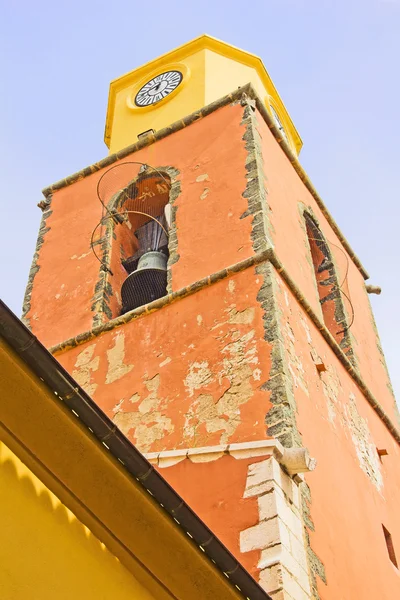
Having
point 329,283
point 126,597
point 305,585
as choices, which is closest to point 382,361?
point 329,283

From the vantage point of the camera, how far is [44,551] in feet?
11.3

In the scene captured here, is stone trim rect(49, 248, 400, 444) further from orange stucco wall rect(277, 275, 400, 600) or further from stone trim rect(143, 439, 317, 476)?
stone trim rect(143, 439, 317, 476)

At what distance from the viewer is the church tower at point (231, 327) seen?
18.6ft

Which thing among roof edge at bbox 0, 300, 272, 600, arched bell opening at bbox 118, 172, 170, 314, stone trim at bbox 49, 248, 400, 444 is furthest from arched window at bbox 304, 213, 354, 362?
roof edge at bbox 0, 300, 272, 600

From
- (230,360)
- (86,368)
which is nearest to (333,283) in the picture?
(86,368)

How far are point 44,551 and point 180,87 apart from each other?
8882 millimetres

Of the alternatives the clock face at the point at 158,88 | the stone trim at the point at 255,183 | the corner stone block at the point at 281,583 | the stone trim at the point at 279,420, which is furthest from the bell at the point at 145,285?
the corner stone block at the point at 281,583

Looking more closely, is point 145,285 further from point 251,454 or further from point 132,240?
point 251,454

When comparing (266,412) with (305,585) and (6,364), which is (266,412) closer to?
(305,585)

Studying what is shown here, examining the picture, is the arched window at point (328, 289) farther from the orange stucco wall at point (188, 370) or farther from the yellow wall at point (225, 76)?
the orange stucco wall at point (188, 370)

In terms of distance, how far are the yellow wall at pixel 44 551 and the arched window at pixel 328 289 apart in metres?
5.76

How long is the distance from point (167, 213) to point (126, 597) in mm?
5900

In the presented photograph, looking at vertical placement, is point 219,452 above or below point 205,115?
below

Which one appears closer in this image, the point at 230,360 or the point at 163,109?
the point at 230,360
